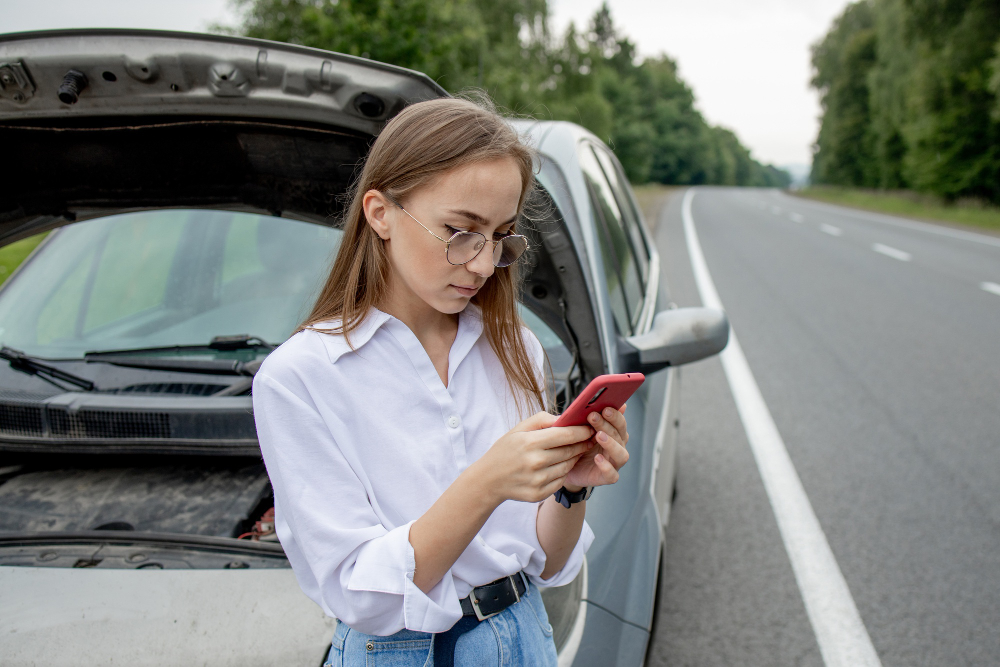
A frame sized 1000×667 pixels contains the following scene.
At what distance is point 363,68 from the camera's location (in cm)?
136

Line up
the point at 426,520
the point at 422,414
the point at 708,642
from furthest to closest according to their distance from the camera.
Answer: the point at 708,642 < the point at 422,414 < the point at 426,520

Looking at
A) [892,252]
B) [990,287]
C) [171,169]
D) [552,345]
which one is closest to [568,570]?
[552,345]

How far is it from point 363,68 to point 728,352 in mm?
5627

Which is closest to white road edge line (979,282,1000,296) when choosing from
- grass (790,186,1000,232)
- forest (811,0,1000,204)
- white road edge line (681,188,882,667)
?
white road edge line (681,188,882,667)

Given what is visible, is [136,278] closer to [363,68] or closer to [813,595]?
[363,68]

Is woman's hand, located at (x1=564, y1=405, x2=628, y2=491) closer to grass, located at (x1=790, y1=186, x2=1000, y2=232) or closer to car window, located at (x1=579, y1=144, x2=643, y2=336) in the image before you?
car window, located at (x1=579, y1=144, x2=643, y2=336)

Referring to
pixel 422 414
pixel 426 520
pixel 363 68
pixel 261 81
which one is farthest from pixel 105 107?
pixel 426 520

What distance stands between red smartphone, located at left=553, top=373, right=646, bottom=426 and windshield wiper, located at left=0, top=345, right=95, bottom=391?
1712 mm

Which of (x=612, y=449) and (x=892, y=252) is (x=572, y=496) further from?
(x=892, y=252)

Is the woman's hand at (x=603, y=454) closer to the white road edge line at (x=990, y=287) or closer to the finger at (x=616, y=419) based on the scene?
the finger at (x=616, y=419)

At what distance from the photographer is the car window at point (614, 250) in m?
2.23

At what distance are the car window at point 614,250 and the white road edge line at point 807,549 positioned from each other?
137cm

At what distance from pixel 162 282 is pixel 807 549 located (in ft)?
9.56

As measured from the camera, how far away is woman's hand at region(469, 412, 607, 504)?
0.93m
